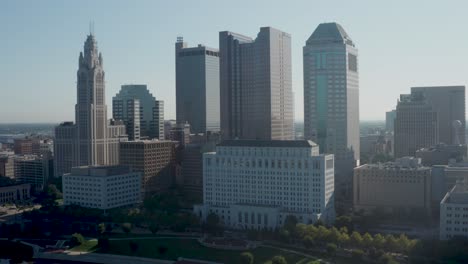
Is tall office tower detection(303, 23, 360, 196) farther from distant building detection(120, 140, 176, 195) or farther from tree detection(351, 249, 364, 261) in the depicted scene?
tree detection(351, 249, 364, 261)

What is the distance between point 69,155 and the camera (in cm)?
13738

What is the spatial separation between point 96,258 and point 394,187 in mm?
52196

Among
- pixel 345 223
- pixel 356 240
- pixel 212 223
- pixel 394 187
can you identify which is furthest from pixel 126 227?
pixel 394 187

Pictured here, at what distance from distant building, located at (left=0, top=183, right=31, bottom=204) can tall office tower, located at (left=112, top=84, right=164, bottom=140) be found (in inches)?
1367

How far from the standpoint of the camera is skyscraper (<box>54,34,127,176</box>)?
132750 millimetres

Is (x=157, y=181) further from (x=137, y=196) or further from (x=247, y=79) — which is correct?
(x=247, y=79)

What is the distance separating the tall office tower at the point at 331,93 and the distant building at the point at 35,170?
217 ft

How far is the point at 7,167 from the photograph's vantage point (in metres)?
158

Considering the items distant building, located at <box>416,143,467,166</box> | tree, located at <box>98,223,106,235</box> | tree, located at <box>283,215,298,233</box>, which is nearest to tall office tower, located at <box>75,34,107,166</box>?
tree, located at <box>98,223,106,235</box>

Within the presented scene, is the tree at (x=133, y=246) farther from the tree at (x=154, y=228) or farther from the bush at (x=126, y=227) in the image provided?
the bush at (x=126, y=227)

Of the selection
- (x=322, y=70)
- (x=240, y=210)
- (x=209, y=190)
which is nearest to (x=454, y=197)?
(x=240, y=210)

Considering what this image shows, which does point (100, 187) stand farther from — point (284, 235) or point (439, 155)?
point (439, 155)

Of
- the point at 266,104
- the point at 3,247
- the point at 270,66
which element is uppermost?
the point at 270,66

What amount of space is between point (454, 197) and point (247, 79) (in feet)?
217
